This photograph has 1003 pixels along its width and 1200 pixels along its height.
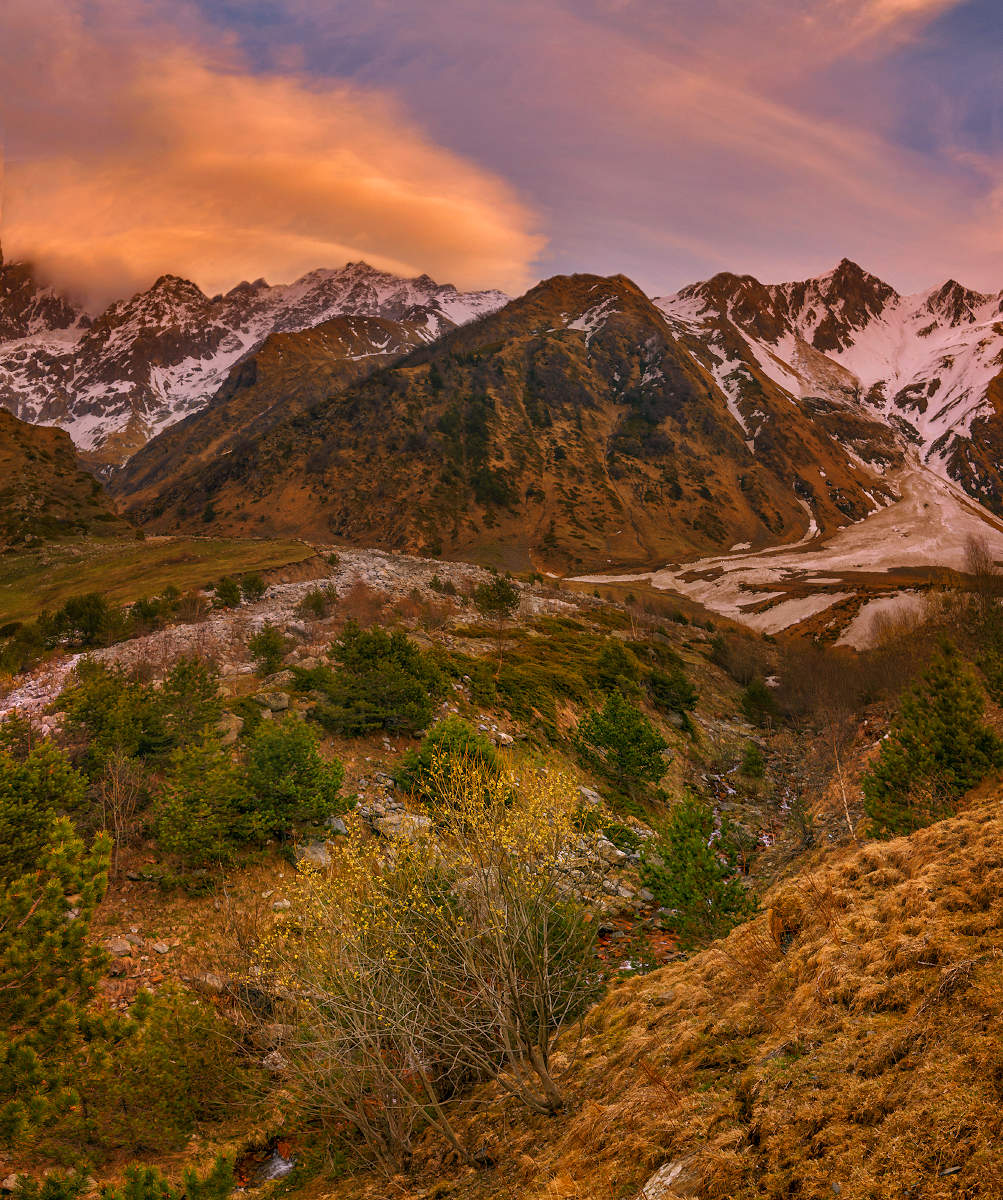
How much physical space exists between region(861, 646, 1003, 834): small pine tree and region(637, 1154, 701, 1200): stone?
13.7 metres

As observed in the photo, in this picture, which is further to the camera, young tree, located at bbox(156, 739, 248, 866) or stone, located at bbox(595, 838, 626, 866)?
stone, located at bbox(595, 838, 626, 866)

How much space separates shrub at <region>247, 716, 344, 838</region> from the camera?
1702cm

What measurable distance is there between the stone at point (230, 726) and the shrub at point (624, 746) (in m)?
17.2

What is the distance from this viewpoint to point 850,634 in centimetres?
8838

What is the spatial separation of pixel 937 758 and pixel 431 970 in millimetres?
16846

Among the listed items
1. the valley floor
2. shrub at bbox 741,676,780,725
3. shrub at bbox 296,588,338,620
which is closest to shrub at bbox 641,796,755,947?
shrub at bbox 296,588,338,620

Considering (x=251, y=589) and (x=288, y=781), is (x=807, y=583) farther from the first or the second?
(x=288, y=781)

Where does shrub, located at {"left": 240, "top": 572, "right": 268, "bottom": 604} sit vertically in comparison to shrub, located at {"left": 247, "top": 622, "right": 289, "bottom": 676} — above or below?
above

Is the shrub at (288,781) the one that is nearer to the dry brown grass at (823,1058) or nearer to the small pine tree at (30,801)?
the small pine tree at (30,801)

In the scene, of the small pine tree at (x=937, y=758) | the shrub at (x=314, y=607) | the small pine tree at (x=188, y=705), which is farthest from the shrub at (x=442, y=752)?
the shrub at (x=314, y=607)

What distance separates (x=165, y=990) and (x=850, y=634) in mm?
96663

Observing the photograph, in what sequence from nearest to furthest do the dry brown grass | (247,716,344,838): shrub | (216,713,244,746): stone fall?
the dry brown grass < (247,716,344,838): shrub < (216,713,244,746): stone

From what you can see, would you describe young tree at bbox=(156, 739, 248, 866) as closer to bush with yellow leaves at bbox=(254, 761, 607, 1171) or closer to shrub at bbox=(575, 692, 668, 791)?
bush with yellow leaves at bbox=(254, 761, 607, 1171)

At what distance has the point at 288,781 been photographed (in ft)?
56.0
